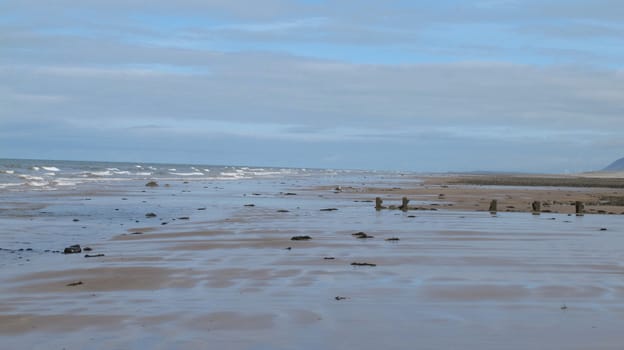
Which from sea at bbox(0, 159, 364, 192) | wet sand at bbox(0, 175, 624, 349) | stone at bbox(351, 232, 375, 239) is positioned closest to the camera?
wet sand at bbox(0, 175, 624, 349)

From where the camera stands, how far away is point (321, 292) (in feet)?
29.6

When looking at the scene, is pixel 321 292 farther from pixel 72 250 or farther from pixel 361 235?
pixel 361 235

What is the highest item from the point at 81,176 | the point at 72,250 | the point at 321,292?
the point at 81,176

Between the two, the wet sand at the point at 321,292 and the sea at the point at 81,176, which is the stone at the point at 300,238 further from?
the sea at the point at 81,176

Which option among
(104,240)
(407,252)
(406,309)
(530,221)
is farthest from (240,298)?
(530,221)

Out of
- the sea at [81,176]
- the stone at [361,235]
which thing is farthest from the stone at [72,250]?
the sea at [81,176]

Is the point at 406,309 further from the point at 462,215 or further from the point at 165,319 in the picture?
the point at 462,215

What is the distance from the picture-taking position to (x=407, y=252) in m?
13.2

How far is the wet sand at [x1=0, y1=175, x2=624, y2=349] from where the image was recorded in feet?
22.3

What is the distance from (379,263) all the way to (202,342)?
556 cm

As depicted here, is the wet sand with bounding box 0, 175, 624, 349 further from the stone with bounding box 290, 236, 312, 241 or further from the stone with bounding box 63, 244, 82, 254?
the stone with bounding box 63, 244, 82, 254

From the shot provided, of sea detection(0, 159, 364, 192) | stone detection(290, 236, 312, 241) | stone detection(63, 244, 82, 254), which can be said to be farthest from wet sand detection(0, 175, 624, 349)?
sea detection(0, 159, 364, 192)

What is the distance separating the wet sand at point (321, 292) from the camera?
6805 mm

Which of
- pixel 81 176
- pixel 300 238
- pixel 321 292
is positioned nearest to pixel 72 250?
pixel 300 238
